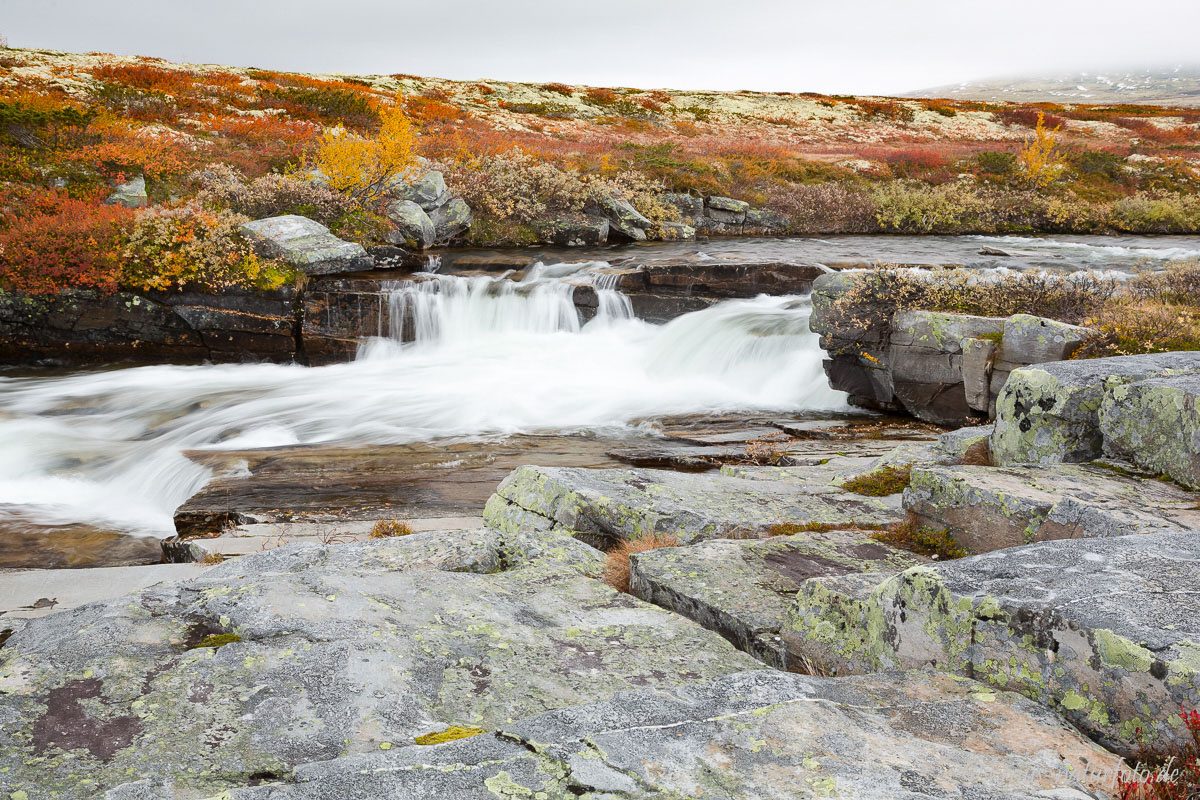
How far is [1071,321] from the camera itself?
12242mm

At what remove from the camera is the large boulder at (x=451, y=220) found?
958 inches

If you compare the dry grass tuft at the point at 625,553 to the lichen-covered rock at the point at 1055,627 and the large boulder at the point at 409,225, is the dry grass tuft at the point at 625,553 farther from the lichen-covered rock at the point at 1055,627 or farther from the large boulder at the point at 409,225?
the large boulder at the point at 409,225

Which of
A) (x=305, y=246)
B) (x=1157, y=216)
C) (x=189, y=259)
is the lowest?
(x=189, y=259)

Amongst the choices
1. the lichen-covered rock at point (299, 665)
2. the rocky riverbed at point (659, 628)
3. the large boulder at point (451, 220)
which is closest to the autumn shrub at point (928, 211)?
the large boulder at point (451, 220)

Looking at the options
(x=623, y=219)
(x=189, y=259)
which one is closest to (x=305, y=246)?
(x=189, y=259)

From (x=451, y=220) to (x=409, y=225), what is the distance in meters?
1.99

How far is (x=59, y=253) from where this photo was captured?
17109mm

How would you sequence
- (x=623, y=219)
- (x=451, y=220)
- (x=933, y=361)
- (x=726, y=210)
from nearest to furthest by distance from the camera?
(x=933, y=361) → (x=451, y=220) → (x=623, y=219) → (x=726, y=210)

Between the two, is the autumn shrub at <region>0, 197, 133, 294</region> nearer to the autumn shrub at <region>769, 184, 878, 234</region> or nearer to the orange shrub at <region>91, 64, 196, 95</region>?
the orange shrub at <region>91, 64, 196, 95</region>

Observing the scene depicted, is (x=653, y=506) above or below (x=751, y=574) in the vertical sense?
below

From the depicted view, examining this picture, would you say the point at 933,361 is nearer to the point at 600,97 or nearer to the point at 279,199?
the point at 279,199

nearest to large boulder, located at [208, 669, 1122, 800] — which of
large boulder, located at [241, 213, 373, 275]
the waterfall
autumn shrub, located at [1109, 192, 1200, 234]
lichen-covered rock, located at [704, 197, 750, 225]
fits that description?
the waterfall

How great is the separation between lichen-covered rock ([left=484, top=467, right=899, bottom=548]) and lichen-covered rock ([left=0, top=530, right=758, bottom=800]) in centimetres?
148

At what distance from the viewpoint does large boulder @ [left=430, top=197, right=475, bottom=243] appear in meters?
24.3
